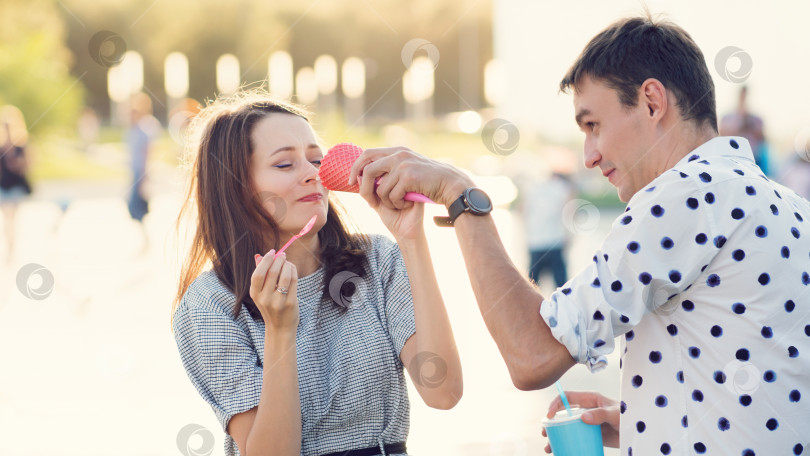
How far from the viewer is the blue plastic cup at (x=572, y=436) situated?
200cm

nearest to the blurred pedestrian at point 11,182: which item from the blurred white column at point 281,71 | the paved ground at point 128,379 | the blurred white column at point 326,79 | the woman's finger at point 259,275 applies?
the paved ground at point 128,379

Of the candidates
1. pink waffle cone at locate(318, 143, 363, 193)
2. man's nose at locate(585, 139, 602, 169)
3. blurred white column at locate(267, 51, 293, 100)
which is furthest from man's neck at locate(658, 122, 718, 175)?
blurred white column at locate(267, 51, 293, 100)

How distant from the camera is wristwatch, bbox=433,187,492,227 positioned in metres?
1.98

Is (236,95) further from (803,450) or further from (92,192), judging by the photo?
(92,192)

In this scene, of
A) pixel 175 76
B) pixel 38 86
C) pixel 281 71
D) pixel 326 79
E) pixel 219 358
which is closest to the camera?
pixel 219 358

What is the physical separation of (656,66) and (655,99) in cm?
9

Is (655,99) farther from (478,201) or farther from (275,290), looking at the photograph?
(275,290)

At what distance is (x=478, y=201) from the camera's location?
1997 millimetres

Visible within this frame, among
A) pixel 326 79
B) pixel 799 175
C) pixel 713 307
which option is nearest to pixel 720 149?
pixel 713 307

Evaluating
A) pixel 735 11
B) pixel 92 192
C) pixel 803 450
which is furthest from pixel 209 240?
pixel 92 192

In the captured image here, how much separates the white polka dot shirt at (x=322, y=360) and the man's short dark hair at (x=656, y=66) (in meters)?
0.86

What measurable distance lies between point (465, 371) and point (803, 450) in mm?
4424

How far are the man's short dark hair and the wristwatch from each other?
0.39 m

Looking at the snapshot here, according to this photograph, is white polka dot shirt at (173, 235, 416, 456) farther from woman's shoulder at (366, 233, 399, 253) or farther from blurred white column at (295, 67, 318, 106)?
blurred white column at (295, 67, 318, 106)
